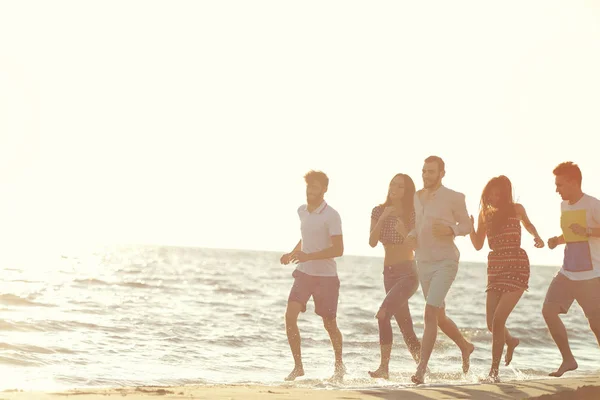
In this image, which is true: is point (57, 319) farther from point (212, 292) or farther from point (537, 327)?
point (212, 292)

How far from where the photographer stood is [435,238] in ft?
28.0

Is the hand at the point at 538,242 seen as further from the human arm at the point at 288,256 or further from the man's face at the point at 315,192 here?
the human arm at the point at 288,256

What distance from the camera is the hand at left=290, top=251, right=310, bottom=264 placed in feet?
29.7

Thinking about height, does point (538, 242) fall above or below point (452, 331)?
above

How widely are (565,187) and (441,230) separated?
1.32m

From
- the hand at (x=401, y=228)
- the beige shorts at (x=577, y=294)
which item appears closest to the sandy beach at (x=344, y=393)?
the beige shorts at (x=577, y=294)

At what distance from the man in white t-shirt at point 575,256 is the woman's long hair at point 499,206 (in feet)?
1.60

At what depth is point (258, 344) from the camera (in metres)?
14.3

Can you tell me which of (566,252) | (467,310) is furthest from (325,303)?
(467,310)

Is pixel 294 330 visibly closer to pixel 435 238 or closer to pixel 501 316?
pixel 435 238

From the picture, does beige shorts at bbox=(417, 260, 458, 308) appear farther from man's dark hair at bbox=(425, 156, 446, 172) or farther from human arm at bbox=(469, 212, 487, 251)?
man's dark hair at bbox=(425, 156, 446, 172)

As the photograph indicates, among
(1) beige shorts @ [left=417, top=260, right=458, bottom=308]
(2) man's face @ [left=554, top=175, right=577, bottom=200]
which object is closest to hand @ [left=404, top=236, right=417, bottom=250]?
(1) beige shorts @ [left=417, top=260, right=458, bottom=308]

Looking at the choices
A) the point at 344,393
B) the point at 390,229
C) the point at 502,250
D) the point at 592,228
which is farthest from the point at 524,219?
the point at 344,393

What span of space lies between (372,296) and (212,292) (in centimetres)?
739
